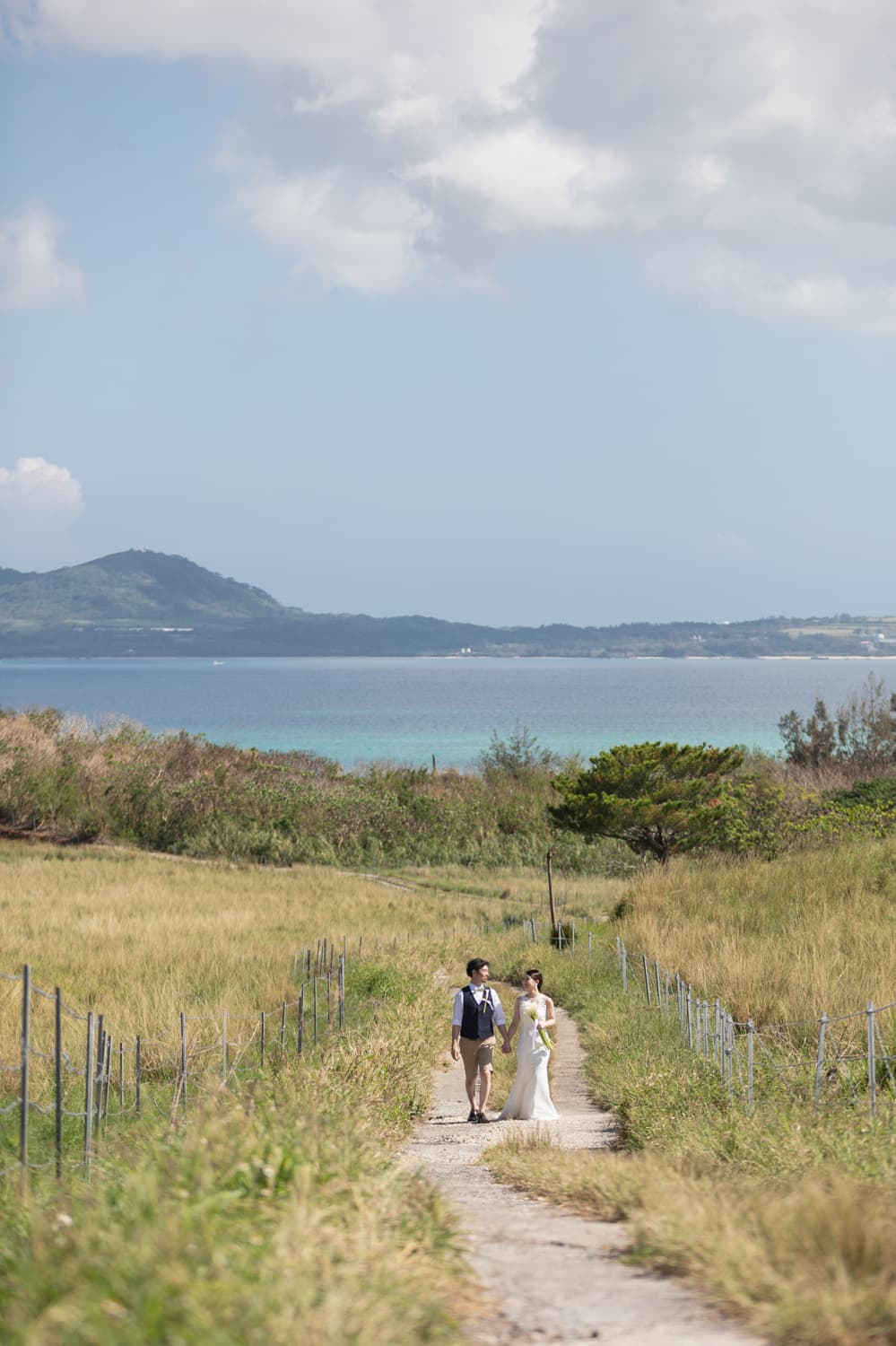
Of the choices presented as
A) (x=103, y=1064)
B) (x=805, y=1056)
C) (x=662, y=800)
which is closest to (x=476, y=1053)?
(x=805, y=1056)

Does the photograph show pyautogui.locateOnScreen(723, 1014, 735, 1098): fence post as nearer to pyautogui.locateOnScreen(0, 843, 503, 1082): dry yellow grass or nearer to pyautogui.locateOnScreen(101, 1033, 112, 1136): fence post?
pyautogui.locateOnScreen(101, 1033, 112, 1136): fence post

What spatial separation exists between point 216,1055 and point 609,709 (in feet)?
606

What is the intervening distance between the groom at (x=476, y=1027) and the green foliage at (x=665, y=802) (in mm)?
23615

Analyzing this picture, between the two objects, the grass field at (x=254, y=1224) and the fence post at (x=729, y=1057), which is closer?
the grass field at (x=254, y=1224)

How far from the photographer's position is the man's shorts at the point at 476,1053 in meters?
13.7

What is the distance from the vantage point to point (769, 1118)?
32.1ft

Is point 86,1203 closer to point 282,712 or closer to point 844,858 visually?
point 844,858

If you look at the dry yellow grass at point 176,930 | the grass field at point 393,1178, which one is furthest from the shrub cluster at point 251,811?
the grass field at point 393,1178

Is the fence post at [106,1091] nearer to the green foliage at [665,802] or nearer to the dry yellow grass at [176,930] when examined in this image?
the dry yellow grass at [176,930]

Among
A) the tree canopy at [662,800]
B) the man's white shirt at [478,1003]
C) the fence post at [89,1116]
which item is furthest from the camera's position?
the tree canopy at [662,800]

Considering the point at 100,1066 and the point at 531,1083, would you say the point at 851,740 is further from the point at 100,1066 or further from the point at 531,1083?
the point at 100,1066

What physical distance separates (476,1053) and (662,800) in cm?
2474

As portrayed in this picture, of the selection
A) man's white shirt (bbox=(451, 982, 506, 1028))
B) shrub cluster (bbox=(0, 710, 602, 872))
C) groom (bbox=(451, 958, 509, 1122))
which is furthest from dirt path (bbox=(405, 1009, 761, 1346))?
shrub cluster (bbox=(0, 710, 602, 872))

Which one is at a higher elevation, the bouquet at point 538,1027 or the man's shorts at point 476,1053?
the bouquet at point 538,1027
